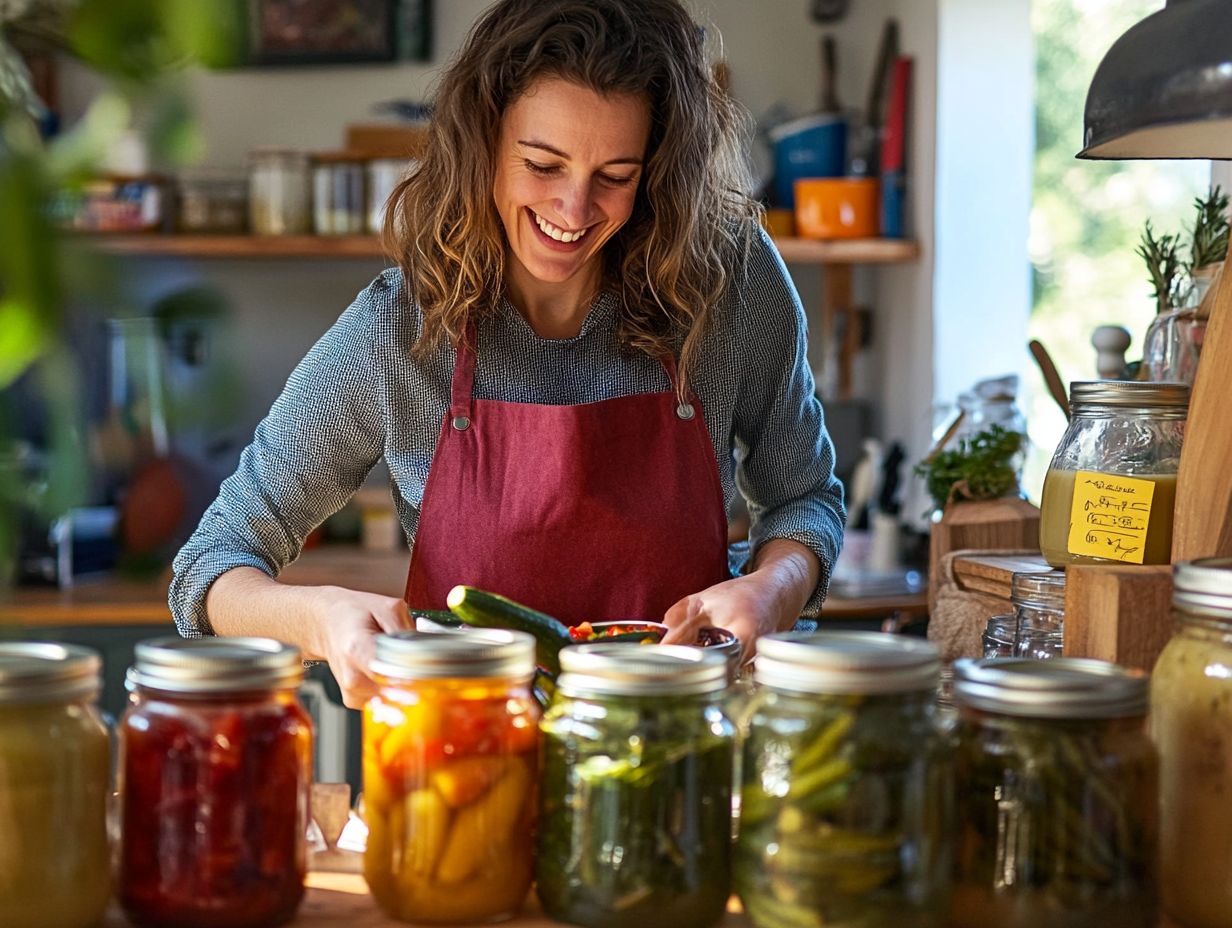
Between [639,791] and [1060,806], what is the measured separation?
0.76 ft

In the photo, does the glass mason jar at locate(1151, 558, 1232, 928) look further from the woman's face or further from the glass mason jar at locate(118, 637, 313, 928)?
the woman's face

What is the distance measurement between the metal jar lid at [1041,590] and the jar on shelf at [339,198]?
2.41 meters

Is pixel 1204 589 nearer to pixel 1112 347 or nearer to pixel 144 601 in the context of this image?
pixel 1112 347

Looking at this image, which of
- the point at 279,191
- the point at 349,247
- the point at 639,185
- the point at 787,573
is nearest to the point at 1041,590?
the point at 787,573

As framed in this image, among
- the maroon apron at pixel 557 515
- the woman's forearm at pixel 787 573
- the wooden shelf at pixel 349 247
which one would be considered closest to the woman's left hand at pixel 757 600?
the woman's forearm at pixel 787 573

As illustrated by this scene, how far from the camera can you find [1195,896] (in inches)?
33.1

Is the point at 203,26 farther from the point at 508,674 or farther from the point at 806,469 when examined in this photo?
the point at 806,469

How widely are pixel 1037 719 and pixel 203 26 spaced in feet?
2.06

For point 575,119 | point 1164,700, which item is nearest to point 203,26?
point 1164,700

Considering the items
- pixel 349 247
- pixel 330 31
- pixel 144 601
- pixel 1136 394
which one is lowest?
pixel 144 601

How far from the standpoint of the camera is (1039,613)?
48.2 inches

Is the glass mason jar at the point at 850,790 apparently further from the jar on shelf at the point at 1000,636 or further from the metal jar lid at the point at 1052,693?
the jar on shelf at the point at 1000,636

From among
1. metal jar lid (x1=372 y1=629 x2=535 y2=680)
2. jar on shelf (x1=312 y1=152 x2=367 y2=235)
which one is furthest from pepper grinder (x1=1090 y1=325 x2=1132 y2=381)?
jar on shelf (x1=312 y1=152 x2=367 y2=235)

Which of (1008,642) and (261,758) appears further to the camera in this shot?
(1008,642)
